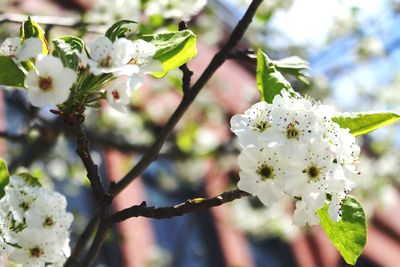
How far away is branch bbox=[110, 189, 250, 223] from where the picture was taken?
139cm

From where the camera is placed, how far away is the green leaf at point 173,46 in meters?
1.43

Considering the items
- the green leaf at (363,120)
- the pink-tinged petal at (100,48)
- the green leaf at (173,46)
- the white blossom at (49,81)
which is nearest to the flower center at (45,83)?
the white blossom at (49,81)

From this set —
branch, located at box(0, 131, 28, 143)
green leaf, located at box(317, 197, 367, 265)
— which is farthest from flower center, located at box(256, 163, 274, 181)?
branch, located at box(0, 131, 28, 143)

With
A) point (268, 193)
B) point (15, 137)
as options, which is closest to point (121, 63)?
point (268, 193)

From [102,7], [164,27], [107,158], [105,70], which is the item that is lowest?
[107,158]

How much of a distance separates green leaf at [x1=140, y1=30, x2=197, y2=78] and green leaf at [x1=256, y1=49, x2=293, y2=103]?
0.55 ft

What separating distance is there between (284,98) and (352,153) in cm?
19

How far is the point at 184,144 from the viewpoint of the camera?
16.0 feet

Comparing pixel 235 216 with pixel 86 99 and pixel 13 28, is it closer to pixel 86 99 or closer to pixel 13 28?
pixel 13 28

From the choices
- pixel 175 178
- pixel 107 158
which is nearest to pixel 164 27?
pixel 107 158

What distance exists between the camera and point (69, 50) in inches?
52.7

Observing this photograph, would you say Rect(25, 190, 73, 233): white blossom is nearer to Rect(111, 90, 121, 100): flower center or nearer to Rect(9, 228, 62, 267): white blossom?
Rect(9, 228, 62, 267): white blossom

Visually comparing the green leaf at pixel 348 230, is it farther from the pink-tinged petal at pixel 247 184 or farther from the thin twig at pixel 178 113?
A: the thin twig at pixel 178 113

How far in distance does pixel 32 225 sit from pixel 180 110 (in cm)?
49
